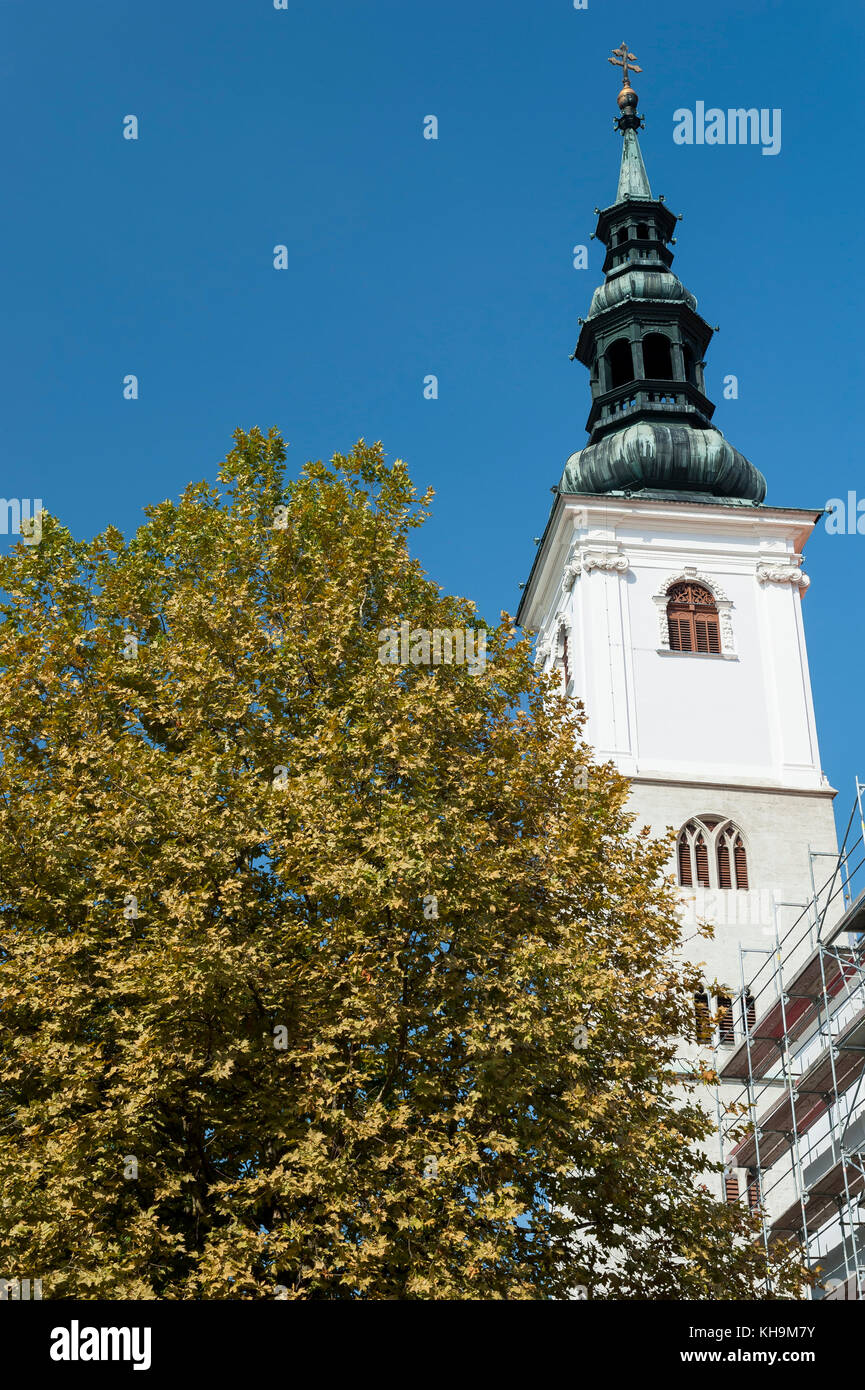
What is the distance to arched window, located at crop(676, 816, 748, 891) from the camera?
36.7 meters

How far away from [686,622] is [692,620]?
0.15 metres

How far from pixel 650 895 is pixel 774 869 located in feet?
62.9

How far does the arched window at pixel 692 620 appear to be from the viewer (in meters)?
40.5

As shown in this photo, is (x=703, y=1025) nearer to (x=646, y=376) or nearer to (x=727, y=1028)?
(x=727, y=1028)

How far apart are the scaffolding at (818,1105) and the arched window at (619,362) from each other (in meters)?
19.7

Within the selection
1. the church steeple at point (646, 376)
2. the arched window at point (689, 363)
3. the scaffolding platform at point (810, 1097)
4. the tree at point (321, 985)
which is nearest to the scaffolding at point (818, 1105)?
the scaffolding platform at point (810, 1097)

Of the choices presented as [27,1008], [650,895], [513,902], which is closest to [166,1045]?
[27,1008]

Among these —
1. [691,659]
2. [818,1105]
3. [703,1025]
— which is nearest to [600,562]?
[691,659]
